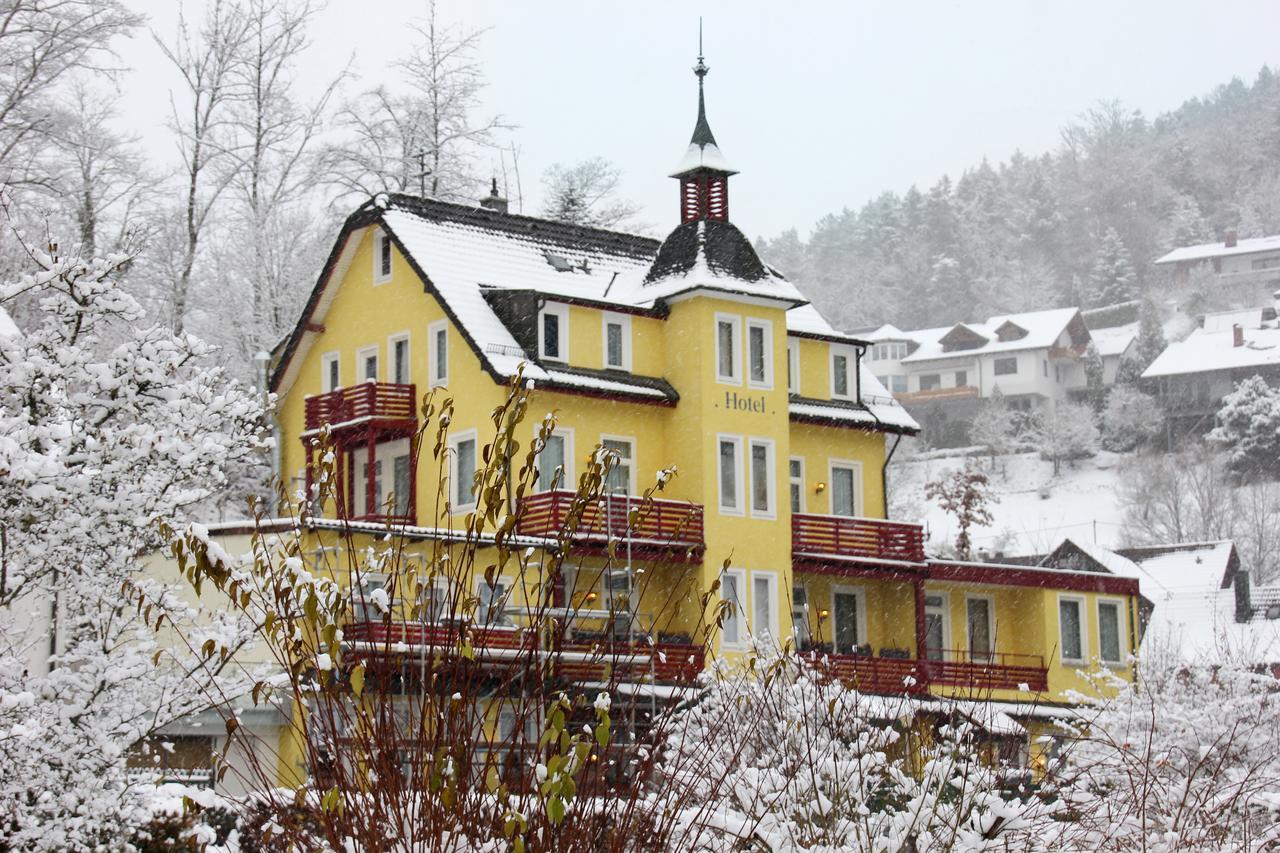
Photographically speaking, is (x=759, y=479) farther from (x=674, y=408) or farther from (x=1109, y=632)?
(x=1109, y=632)

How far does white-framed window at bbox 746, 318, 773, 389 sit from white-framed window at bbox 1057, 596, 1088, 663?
9471 mm

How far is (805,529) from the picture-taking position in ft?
127

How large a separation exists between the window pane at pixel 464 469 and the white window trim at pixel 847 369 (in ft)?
31.6

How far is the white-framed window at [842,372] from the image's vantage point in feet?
139

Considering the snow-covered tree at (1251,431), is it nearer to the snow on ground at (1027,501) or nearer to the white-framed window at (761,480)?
the snow on ground at (1027,501)

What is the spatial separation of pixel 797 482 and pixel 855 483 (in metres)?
1.96

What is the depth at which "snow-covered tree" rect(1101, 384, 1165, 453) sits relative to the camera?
10175 cm

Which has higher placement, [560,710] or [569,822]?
[560,710]

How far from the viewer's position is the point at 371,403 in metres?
36.8

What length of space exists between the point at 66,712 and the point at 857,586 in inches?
1116

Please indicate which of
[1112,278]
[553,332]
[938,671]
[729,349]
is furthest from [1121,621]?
[1112,278]

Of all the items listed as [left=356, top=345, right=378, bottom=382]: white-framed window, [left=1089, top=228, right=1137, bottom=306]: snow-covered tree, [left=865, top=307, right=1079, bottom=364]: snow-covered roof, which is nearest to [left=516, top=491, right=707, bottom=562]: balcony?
[left=356, top=345, right=378, bottom=382]: white-framed window

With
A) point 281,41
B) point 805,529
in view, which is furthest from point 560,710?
point 281,41

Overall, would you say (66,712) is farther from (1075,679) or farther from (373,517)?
(1075,679)
